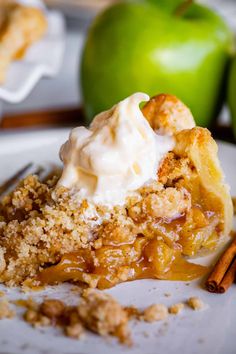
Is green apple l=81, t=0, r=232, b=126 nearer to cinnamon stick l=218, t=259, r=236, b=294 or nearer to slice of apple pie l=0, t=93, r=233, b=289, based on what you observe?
slice of apple pie l=0, t=93, r=233, b=289

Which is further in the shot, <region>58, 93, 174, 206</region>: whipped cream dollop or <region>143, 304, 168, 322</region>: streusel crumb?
<region>58, 93, 174, 206</region>: whipped cream dollop

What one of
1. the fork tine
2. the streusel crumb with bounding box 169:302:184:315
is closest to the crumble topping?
the streusel crumb with bounding box 169:302:184:315

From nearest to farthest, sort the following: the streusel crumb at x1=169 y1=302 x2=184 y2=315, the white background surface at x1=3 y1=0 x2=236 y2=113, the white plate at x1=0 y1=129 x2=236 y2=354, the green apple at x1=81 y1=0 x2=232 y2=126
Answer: the white plate at x1=0 y1=129 x2=236 y2=354 → the streusel crumb at x1=169 y1=302 x2=184 y2=315 → the green apple at x1=81 y1=0 x2=232 y2=126 → the white background surface at x1=3 y1=0 x2=236 y2=113

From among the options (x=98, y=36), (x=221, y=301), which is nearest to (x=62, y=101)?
(x=98, y=36)

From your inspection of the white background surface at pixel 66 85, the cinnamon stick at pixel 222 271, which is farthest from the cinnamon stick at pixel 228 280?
the white background surface at pixel 66 85

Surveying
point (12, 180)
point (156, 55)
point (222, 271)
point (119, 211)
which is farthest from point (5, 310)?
point (156, 55)

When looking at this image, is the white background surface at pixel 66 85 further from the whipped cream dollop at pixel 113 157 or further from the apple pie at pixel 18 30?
the whipped cream dollop at pixel 113 157

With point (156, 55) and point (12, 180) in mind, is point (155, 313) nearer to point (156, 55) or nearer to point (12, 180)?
point (12, 180)

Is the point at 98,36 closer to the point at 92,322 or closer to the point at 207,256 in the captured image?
the point at 207,256
